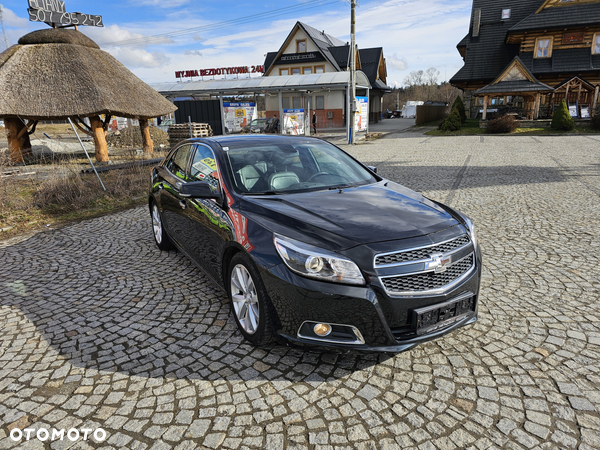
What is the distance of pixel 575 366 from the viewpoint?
9.71ft

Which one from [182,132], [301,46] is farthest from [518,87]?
[182,132]

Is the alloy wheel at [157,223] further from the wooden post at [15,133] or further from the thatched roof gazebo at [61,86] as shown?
the wooden post at [15,133]

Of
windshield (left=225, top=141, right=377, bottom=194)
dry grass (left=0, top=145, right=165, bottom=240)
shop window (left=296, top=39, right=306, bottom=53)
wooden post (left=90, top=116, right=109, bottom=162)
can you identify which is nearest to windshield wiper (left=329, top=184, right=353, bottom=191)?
windshield (left=225, top=141, right=377, bottom=194)

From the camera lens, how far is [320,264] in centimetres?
269

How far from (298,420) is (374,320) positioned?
31.1 inches

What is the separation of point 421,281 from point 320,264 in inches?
27.7

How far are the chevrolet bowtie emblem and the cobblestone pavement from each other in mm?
780

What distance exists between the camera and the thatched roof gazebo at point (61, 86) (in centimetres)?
1350

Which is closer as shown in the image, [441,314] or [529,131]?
[441,314]

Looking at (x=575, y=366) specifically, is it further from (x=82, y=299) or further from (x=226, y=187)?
(x=82, y=299)

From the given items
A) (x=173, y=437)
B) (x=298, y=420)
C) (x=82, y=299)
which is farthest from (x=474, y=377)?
(x=82, y=299)

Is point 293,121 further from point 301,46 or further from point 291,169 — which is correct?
point 291,169

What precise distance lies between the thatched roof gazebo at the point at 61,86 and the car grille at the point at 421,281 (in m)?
13.7

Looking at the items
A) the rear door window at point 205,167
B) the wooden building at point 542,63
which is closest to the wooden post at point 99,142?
the rear door window at point 205,167
